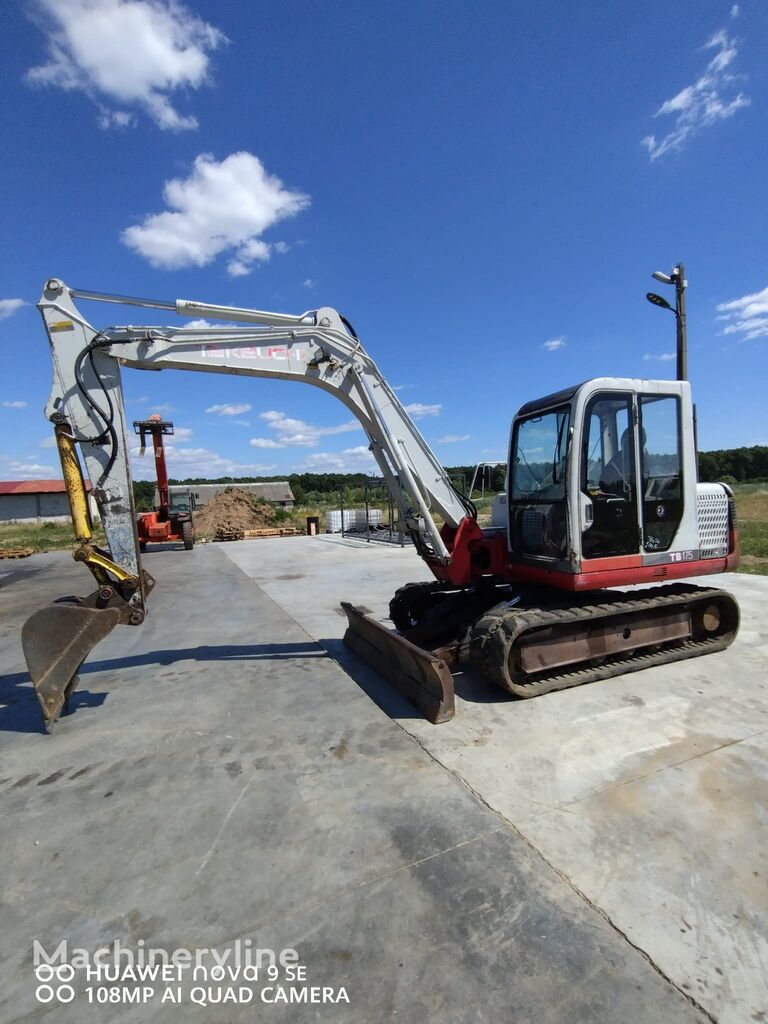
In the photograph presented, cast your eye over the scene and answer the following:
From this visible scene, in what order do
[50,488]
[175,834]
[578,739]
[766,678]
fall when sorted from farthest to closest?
[50,488], [766,678], [578,739], [175,834]

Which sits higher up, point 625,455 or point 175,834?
point 625,455

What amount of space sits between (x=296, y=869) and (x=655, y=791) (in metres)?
2.22

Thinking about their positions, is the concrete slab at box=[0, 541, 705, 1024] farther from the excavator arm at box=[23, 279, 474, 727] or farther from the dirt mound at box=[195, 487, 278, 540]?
the dirt mound at box=[195, 487, 278, 540]

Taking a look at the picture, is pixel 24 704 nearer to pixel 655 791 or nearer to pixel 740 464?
pixel 655 791

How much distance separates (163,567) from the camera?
15211 millimetres

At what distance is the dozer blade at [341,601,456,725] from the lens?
424 centimetres

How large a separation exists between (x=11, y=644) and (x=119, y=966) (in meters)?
6.55

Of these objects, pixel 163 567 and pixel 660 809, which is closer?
pixel 660 809

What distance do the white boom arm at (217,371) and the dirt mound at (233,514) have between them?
23.5 m

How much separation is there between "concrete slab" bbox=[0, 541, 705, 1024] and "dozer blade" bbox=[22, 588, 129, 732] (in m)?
0.36

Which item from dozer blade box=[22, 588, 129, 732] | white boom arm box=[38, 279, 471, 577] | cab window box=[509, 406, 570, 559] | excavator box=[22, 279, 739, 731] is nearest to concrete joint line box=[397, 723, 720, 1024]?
excavator box=[22, 279, 739, 731]

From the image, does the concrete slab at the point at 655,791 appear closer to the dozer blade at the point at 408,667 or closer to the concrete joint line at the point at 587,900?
the concrete joint line at the point at 587,900

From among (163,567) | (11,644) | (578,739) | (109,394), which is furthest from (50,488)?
(578,739)

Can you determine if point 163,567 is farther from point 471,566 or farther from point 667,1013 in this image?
point 667,1013
